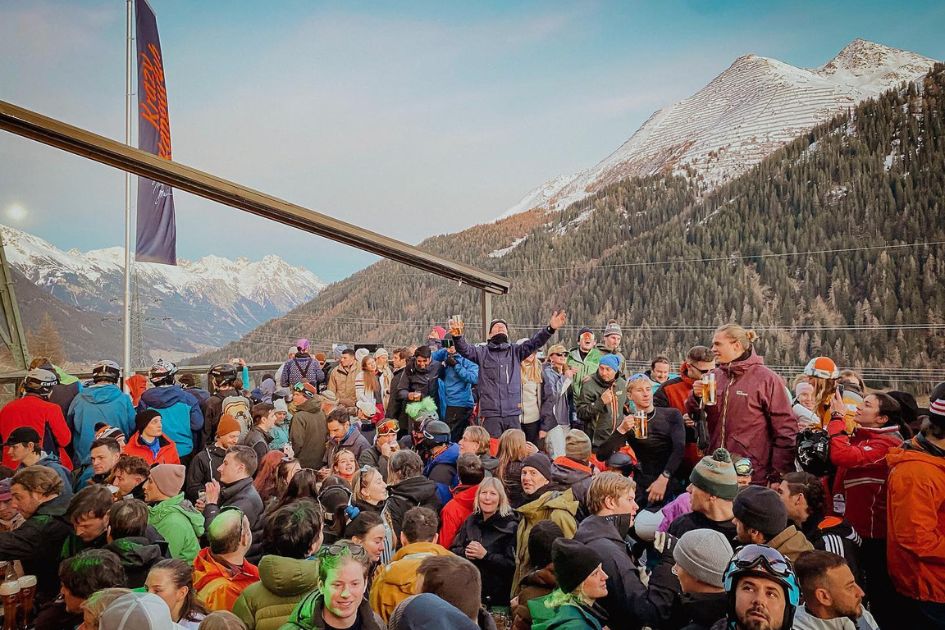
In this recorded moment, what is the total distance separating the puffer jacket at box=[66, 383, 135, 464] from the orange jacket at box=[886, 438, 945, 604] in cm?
597

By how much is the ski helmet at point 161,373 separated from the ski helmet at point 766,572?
5795mm

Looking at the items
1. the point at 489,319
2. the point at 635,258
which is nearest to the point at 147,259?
the point at 489,319

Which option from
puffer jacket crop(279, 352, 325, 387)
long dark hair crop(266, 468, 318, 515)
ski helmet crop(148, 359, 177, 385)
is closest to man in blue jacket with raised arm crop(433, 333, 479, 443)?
puffer jacket crop(279, 352, 325, 387)

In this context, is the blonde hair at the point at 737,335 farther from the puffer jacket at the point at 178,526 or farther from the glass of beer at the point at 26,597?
the glass of beer at the point at 26,597

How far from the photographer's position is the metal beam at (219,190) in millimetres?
5000

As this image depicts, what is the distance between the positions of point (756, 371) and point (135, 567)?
3.96m

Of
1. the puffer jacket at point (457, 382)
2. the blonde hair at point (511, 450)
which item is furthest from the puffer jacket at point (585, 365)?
the blonde hair at point (511, 450)

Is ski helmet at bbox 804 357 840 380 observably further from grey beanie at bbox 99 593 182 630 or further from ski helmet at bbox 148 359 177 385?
ski helmet at bbox 148 359 177 385

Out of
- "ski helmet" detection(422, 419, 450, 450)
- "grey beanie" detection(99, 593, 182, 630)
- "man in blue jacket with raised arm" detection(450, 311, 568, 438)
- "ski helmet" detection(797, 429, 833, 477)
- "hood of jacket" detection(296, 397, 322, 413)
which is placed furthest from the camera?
"man in blue jacket with raised arm" detection(450, 311, 568, 438)

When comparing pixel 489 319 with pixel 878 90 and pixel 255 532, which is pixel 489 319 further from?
pixel 878 90

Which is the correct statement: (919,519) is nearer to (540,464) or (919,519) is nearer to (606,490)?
(606,490)

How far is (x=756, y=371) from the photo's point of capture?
4.33 metres

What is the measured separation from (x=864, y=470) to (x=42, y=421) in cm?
640

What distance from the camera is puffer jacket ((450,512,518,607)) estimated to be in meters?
3.76
